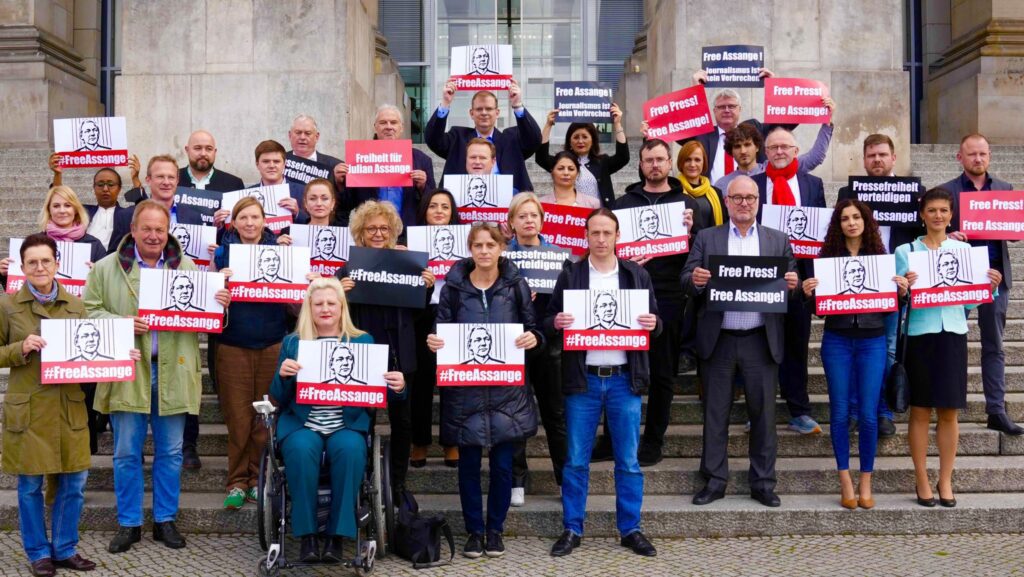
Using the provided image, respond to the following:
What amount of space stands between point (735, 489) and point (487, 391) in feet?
7.45

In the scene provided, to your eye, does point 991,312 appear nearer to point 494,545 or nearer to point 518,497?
point 518,497

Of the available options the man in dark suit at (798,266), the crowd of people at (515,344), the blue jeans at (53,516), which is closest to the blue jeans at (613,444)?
the crowd of people at (515,344)

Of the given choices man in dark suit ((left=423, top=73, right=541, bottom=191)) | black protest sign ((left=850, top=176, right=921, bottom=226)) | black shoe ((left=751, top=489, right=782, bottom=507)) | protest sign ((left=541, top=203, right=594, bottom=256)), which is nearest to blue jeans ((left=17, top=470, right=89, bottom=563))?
protest sign ((left=541, top=203, right=594, bottom=256))

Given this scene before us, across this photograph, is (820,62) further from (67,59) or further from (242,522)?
(67,59)

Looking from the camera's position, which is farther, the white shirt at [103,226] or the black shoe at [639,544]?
the white shirt at [103,226]

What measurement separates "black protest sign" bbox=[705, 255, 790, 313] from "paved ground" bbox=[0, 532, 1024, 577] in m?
1.68

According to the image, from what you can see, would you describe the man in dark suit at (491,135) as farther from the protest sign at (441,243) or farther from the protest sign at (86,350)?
the protest sign at (86,350)

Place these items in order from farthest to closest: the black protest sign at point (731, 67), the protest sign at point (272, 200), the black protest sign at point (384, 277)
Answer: the black protest sign at point (731, 67), the protest sign at point (272, 200), the black protest sign at point (384, 277)

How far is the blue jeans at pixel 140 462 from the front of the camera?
6676 mm

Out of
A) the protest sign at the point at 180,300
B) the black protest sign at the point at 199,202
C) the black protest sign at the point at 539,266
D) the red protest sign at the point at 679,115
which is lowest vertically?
the protest sign at the point at 180,300

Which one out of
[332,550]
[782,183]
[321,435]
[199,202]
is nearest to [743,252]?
[782,183]

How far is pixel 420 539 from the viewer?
649 cm

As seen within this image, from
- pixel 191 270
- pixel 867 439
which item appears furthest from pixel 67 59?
pixel 867 439

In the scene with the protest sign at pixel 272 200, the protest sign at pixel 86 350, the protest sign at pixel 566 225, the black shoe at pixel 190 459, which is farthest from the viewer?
the protest sign at pixel 272 200
